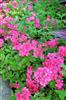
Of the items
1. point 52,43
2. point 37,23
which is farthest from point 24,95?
point 37,23

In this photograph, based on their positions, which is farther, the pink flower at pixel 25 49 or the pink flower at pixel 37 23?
the pink flower at pixel 37 23

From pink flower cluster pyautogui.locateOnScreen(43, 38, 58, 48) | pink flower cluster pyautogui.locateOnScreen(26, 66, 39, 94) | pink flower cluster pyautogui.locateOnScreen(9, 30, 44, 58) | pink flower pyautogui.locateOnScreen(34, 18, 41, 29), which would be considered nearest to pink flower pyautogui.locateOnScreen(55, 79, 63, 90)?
pink flower cluster pyautogui.locateOnScreen(26, 66, 39, 94)

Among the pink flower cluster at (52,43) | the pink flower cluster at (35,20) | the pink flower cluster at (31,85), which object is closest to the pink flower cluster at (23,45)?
the pink flower cluster at (52,43)

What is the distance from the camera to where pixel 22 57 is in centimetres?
297

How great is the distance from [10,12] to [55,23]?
2.24 ft

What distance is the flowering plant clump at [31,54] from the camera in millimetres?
2619

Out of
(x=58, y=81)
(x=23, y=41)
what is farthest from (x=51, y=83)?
(x=23, y=41)

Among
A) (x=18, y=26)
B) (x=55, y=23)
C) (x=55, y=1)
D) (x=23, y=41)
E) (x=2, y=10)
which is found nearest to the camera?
(x=23, y=41)

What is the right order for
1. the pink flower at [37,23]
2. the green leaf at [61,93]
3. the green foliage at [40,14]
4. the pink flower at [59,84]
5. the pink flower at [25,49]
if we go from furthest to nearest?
the pink flower at [37,23], the green foliage at [40,14], the pink flower at [25,49], the pink flower at [59,84], the green leaf at [61,93]

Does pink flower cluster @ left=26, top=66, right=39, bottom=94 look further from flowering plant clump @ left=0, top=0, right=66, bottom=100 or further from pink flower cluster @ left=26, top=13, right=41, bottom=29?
pink flower cluster @ left=26, top=13, right=41, bottom=29

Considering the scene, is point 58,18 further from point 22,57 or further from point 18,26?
point 22,57

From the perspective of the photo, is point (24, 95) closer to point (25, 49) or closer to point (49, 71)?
point (49, 71)

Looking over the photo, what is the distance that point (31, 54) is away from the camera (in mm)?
2939

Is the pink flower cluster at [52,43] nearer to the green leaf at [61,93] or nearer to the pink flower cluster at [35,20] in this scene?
the pink flower cluster at [35,20]
